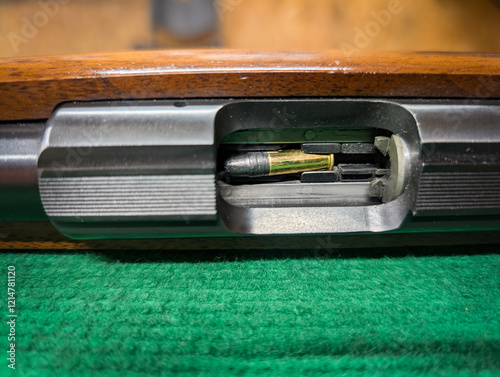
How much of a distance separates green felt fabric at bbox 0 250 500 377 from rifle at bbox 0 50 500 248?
10 cm

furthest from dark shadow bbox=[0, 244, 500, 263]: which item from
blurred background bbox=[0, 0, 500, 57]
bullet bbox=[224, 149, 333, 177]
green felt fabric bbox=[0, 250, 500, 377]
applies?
blurred background bbox=[0, 0, 500, 57]

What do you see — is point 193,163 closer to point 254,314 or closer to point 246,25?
point 254,314

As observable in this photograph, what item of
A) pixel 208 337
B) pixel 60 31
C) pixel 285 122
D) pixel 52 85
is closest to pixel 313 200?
pixel 285 122

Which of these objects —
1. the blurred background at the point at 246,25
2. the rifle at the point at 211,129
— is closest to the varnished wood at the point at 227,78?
the rifle at the point at 211,129

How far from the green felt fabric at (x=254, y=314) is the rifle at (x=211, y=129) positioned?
4.0 inches

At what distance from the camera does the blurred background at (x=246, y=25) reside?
106 centimetres

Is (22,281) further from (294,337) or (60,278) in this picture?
(294,337)

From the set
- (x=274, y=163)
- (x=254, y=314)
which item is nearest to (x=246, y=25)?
(x=274, y=163)

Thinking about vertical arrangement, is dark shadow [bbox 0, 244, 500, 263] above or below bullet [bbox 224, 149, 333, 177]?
below

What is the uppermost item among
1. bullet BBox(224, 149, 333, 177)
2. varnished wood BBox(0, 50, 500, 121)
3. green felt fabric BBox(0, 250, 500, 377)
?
varnished wood BBox(0, 50, 500, 121)

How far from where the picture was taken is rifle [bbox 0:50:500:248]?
426 millimetres

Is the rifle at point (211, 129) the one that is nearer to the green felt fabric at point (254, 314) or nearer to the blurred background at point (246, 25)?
the green felt fabric at point (254, 314)

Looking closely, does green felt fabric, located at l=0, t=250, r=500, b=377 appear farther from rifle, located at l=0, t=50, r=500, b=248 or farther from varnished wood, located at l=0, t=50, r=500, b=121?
varnished wood, located at l=0, t=50, r=500, b=121

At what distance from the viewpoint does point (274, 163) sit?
50 cm
